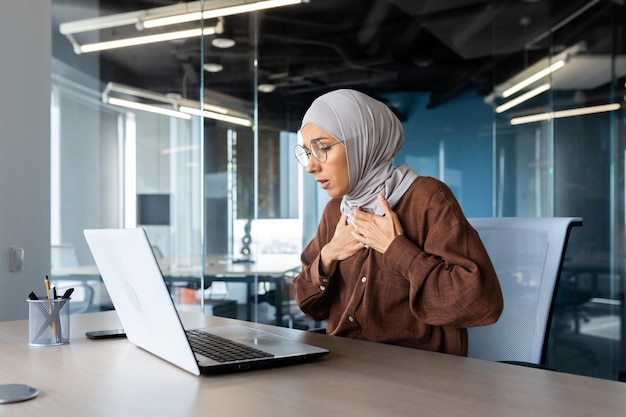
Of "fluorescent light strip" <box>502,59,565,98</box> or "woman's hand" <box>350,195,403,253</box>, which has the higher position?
"fluorescent light strip" <box>502,59,565,98</box>

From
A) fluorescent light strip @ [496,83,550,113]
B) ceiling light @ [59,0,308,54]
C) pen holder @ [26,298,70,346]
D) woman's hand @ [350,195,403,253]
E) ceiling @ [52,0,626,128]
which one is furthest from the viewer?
fluorescent light strip @ [496,83,550,113]

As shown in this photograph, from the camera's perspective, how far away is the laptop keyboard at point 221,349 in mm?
1181

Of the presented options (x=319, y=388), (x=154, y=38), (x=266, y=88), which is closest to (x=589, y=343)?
(x=154, y=38)

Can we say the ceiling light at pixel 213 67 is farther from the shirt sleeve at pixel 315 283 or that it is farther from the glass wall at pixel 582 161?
the shirt sleeve at pixel 315 283

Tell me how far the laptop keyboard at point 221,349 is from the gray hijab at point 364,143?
0.59 m

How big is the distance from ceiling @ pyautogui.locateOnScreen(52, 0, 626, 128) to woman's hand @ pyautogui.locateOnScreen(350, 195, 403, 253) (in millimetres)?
2450

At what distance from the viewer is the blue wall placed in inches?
251

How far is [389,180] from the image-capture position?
177 centimetres

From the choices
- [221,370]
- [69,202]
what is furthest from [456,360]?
[69,202]

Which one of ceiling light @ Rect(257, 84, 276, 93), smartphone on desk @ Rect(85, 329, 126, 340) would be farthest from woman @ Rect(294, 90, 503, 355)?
ceiling light @ Rect(257, 84, 276, 93)

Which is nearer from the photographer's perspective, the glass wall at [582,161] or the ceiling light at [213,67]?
the glass wall at [582,161]

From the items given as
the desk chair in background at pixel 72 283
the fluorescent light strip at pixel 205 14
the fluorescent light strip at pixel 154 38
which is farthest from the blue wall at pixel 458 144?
the desk chair in background at pixel 72 283

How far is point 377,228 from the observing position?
1.62 metres

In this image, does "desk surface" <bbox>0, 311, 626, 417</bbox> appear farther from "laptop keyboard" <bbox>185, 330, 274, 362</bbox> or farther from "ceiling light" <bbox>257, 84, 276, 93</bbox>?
"ceiling light" <bbox>257, 84, 276, 93</bbox>
